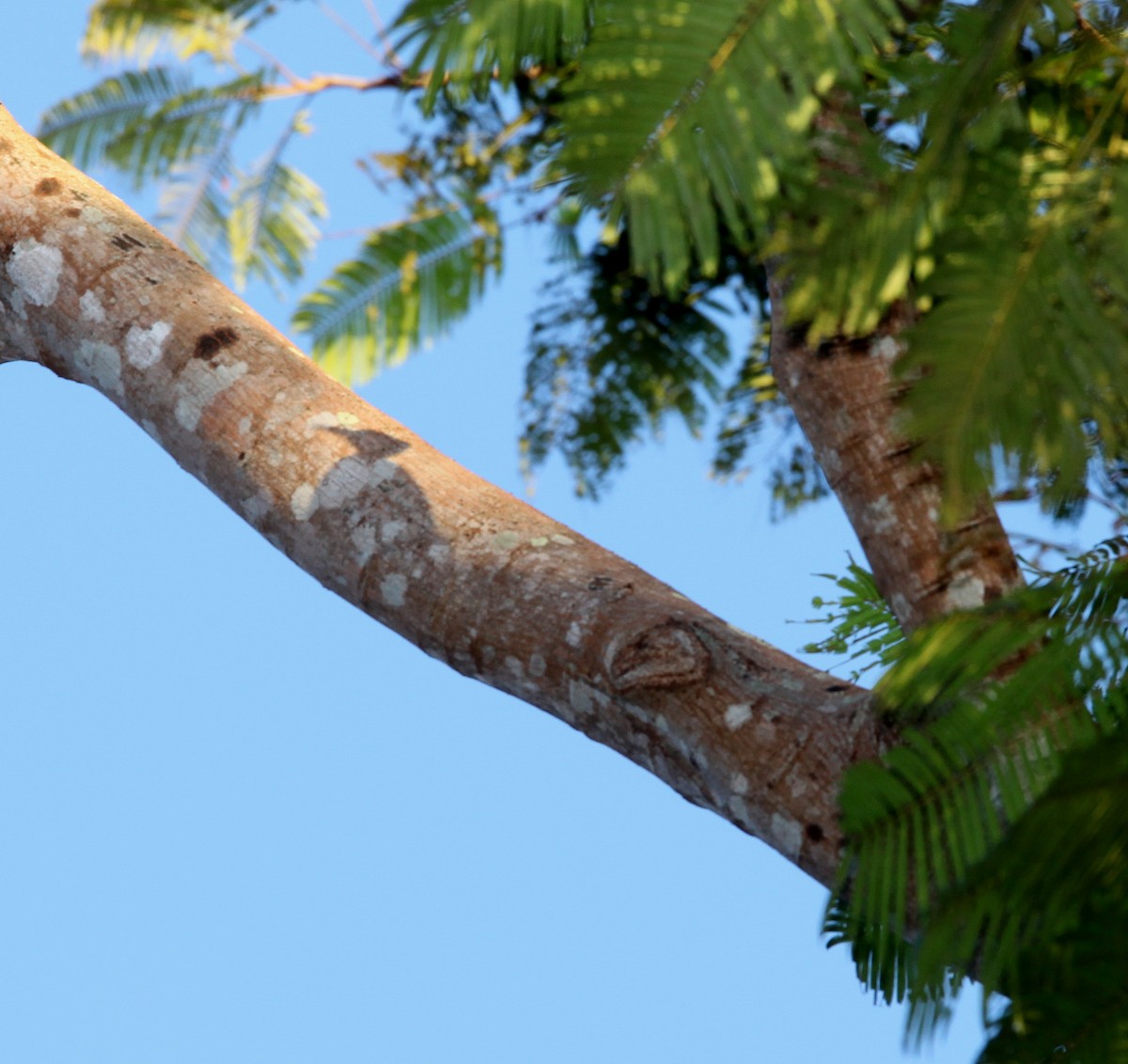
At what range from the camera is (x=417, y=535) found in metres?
1.09

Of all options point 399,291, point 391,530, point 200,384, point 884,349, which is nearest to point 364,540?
point 391,530

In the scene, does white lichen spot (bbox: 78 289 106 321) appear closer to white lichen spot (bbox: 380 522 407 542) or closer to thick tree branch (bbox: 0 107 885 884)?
thick tree branch (bbox: 0 107 885 884)

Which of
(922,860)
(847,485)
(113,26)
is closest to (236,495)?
(847,485)

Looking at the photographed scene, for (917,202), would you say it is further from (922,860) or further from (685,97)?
(922,860)

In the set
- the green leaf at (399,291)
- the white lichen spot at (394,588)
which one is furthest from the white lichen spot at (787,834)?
the green leaf at (399,291)

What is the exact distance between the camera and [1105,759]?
51cm

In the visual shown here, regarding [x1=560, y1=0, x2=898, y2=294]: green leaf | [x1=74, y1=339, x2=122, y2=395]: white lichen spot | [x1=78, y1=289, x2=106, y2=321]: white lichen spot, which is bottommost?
[x1=560, y1=0, x2=898, y2=294]: green leaf

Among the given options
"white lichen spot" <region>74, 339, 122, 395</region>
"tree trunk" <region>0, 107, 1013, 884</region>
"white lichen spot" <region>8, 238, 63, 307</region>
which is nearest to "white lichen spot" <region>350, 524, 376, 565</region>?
"tree trunk" <region>0, 107, 1013, 884</region>

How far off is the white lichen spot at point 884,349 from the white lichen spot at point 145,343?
1.98 ft

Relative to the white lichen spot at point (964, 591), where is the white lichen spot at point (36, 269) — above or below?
above

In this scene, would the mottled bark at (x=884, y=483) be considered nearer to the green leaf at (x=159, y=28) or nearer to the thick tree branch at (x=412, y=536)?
the thick tree branch at (x=412, y=536)

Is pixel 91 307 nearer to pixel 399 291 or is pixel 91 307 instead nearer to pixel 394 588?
pixel 394 588

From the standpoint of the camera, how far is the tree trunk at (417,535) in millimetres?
959

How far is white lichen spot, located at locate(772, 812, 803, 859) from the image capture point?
0.94 m
